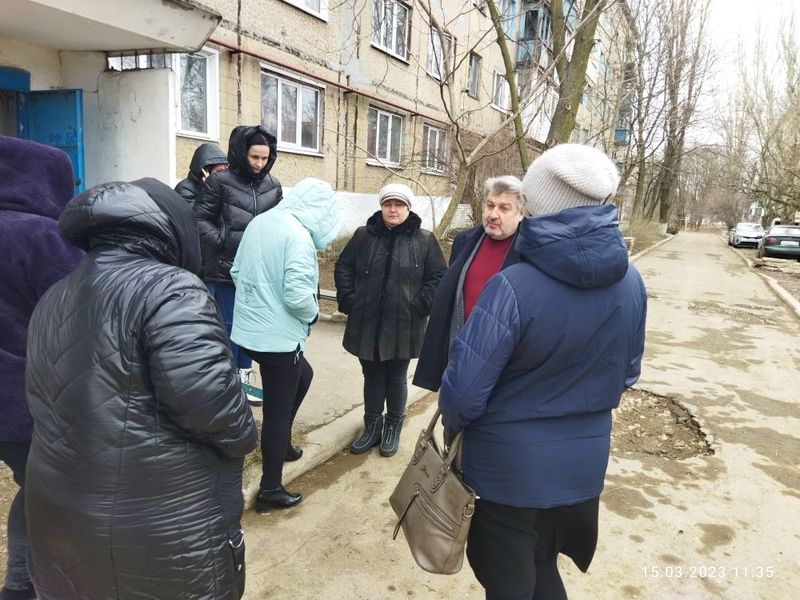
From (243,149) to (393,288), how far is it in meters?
1.38

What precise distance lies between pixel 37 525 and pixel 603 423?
1671mm

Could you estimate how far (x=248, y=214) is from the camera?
149 inches

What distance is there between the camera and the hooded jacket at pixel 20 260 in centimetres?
185

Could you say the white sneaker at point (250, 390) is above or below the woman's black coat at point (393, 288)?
below

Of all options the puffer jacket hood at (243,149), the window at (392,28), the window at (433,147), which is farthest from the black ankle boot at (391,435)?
the window at (433,147)

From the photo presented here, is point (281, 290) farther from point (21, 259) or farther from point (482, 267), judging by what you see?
point (21, 259)

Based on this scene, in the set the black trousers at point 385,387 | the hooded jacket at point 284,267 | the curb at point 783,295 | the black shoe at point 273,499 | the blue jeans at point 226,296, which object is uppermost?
the hooded jacket at point 284,267

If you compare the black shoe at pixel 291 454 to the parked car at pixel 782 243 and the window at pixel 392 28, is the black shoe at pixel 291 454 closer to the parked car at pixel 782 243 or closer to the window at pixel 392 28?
the window at pixel 392 28

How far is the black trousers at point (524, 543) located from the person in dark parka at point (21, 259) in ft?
5.17

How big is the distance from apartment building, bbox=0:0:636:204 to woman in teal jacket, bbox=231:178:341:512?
2.38m

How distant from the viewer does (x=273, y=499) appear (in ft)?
9.93

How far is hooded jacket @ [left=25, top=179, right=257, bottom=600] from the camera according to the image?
139 cm

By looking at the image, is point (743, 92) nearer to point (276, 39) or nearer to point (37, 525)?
point (276, 39)

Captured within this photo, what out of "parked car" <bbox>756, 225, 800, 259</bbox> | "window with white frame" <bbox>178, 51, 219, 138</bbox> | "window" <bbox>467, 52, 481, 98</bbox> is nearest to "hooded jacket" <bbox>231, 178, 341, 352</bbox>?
"window with white frame" <bbox>178, 51, 219, 138</bbox>
